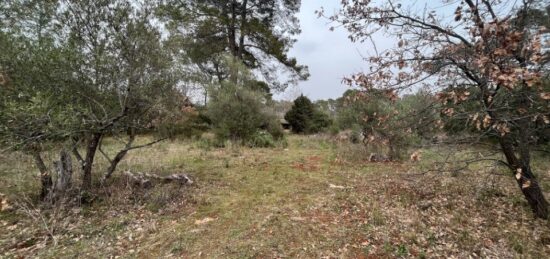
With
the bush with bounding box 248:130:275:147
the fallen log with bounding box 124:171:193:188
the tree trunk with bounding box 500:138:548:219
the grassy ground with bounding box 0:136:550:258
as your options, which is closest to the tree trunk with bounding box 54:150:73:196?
the grassy ground with bounding box 0:136:550:258

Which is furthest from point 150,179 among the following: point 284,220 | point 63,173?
point 284,220

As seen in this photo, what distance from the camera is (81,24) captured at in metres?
4.03

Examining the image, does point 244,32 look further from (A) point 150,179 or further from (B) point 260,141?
(A) point 150,179

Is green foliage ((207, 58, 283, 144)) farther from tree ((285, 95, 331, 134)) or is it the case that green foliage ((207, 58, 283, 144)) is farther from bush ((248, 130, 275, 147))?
tree ((285, 95, 331, 134))

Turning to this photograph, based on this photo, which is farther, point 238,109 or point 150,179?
point 238,109

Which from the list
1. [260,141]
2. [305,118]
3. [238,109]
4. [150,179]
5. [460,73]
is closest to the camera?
[460,73]

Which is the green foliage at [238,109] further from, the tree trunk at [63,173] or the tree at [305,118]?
the tree at [305,118]

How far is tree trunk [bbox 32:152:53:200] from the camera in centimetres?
405

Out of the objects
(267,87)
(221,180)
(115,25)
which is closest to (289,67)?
(267,87)

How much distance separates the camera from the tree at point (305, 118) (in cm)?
1823

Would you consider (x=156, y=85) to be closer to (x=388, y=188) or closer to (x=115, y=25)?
(x=115, y=25)

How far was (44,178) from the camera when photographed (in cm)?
421

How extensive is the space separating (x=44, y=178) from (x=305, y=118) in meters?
15.3

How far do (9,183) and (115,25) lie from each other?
10.8ft
